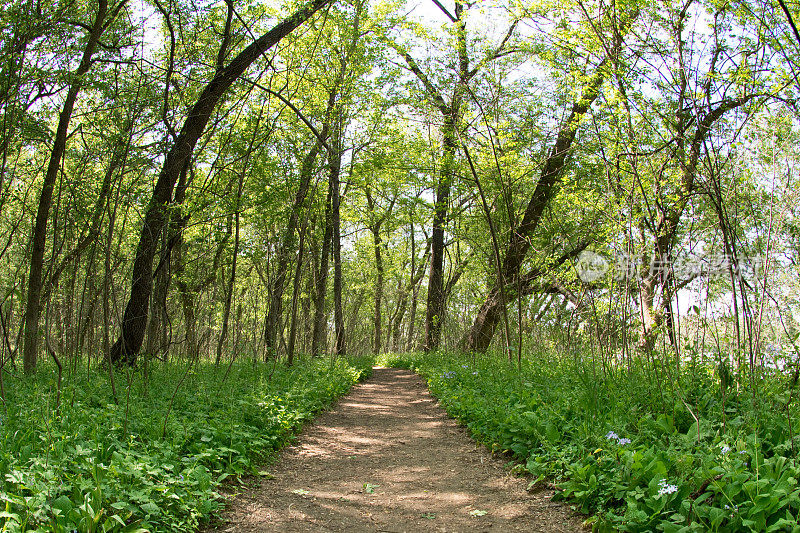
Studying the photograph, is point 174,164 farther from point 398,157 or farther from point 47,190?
point 398,157

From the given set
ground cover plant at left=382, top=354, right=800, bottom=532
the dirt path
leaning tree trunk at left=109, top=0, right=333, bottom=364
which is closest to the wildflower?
ground cover plant at left=382, top=354, right=800, bottom=532

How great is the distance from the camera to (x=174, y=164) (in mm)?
7430

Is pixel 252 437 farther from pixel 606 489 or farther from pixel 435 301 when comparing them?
pixel 435 301

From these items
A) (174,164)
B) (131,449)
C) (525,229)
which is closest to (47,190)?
(174,164)

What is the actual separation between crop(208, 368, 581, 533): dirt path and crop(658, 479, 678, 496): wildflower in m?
0.62

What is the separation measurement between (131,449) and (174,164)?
199 inches

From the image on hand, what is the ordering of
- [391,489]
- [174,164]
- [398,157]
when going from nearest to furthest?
1. [391,489]
2. [174,164]
3. [398,157]

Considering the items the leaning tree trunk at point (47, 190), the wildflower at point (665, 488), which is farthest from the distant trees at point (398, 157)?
the wildflower at point (665, 488)

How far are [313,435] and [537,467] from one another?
291 cm

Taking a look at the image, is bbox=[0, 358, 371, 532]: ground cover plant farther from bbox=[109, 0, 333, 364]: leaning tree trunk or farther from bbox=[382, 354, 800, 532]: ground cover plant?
bbox=[382, 354, 800, 532]: ground cover plant

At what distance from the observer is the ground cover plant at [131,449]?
2508mm

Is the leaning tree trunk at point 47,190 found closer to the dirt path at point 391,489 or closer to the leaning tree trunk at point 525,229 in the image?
the dirt path at point 391,489

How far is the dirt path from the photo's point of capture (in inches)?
128

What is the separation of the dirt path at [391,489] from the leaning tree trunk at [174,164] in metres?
3.56
